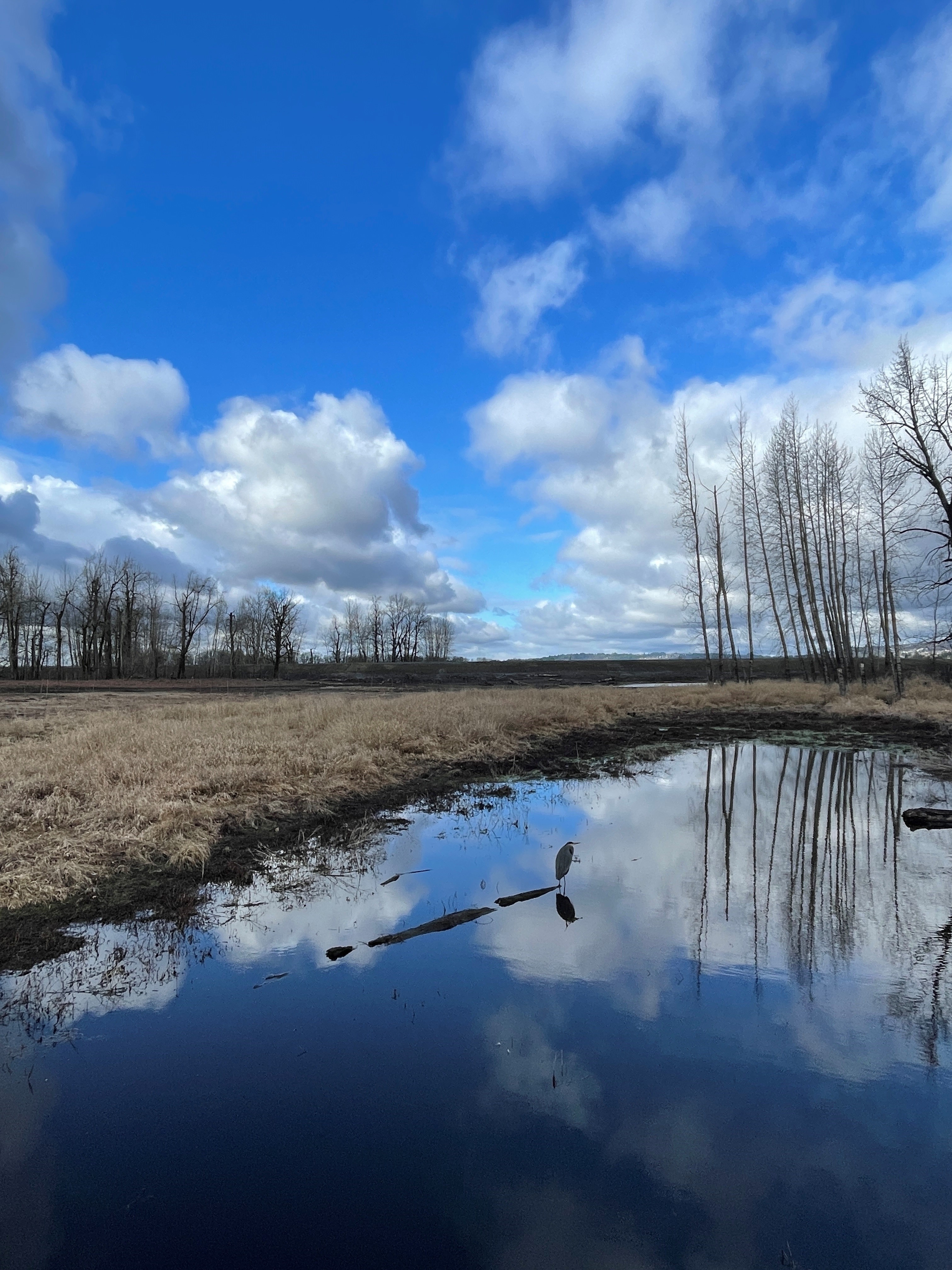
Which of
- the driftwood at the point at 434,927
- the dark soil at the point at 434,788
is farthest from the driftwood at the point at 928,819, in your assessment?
the driftwood at the point at 434,927

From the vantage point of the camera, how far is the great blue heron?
6.95m

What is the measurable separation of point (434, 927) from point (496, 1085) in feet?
7.42

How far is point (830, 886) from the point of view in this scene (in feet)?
21.7

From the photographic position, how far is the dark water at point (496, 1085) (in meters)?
2.62

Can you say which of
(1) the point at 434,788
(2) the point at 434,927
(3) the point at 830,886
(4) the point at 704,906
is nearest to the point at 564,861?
(4) the point at 704,906

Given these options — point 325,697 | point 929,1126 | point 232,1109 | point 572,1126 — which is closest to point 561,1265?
point 572,1126

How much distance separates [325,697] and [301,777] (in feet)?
45.2

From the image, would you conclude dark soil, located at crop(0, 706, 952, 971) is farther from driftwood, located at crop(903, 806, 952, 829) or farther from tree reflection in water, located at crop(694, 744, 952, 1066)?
driftwood, located at crop(903, 806, 952, 829)

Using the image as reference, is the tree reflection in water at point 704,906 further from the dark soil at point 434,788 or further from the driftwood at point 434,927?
the dark soil at point 434,788

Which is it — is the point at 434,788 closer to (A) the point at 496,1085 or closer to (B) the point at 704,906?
(B) the point at 704,906

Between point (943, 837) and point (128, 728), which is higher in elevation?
point (128, 728)

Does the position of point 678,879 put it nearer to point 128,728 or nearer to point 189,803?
point 189,803

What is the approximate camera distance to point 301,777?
35.6ft

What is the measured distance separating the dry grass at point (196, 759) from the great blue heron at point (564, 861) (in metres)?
4.40
